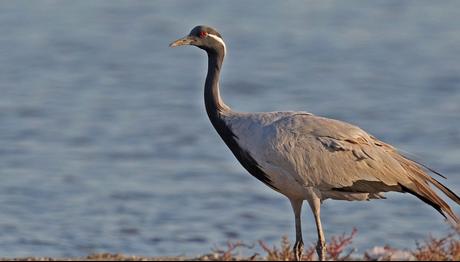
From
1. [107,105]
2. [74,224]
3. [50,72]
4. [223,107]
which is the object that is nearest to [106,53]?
[50,72]

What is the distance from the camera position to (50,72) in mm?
26203

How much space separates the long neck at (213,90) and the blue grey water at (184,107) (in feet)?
11.4

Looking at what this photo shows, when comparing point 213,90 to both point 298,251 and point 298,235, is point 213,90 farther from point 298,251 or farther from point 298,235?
point 298,251

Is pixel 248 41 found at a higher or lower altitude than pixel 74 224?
higher

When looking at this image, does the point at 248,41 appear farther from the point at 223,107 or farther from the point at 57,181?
the point at 223,107

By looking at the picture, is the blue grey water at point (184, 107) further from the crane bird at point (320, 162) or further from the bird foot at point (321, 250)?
the bird foot at point (321, 250)

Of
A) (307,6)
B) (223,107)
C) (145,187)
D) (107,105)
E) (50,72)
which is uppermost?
(307,6)

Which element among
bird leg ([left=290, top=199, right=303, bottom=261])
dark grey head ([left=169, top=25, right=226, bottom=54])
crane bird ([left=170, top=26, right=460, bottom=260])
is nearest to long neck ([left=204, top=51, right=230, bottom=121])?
dark grey head ([left=169, top=25, right=226, bottom=54])

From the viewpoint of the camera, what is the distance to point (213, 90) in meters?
12.9

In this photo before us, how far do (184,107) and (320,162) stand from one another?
1203 cm

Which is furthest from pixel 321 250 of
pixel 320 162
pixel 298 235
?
pixel 320 162

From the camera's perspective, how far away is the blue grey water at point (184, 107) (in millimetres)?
17406

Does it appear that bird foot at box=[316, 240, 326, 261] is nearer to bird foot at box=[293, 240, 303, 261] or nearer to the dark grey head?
bird foot at box=[293, 240, 303, 261]

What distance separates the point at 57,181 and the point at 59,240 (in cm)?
279
